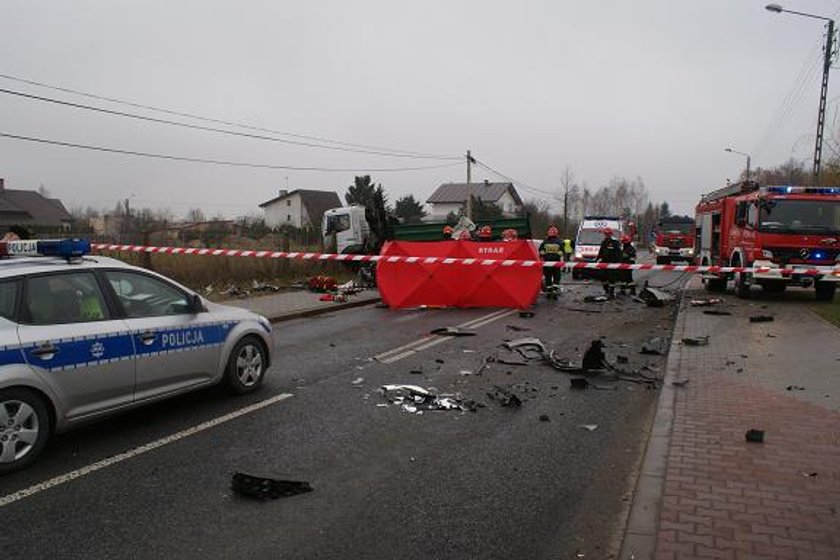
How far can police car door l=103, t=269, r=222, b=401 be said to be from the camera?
19.4ft

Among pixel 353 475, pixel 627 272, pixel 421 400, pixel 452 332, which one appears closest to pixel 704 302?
pixel 627 272

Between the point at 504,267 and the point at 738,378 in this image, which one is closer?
the point at 738,378

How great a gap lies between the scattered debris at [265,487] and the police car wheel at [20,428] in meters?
1.58

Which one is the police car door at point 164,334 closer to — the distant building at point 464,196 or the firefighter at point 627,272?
the firefighter at point 627,272

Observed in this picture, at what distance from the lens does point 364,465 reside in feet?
17.1

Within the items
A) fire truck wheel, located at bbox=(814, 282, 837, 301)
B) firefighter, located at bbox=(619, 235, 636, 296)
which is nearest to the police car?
firefighter, located at bbox=(619, 235, 636, 296)

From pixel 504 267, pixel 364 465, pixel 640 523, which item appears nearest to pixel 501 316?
pixel 504 267

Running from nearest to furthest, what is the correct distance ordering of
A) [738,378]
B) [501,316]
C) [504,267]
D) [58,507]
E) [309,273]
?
[58,507]
[738,378]
[501,316]
[504,267]
[309,273]

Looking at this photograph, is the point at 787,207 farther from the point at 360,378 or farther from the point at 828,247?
the point at 360,378

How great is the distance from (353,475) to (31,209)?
82080 mm

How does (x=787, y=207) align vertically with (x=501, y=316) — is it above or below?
above

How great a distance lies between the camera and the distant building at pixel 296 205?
288 ft

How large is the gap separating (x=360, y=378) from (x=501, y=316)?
6.15 metres

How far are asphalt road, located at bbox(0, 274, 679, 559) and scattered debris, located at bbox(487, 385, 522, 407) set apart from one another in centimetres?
8
